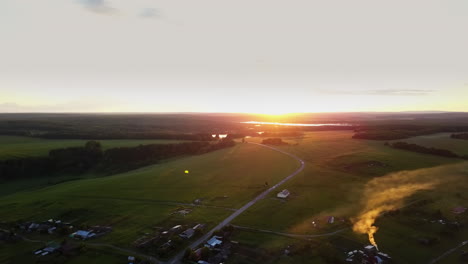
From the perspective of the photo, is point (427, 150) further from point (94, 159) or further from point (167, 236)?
point (94, 159)

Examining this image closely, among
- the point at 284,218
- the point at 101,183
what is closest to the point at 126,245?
the point at 284,218

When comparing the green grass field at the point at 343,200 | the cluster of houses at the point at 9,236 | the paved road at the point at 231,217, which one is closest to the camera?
the paved road at the point at 231,217

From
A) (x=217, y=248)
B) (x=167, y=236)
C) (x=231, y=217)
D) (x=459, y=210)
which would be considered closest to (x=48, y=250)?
(x=167, y=236)

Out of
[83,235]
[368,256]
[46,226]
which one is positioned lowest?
[46,226]

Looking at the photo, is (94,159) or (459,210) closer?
(459,210)

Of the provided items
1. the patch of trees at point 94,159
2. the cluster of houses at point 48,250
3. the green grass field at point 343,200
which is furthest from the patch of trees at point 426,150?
the cluster of houses at point 48,250

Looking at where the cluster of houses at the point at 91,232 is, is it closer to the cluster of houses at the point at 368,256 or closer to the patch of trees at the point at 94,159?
the cluster of houses at the point at 368,256

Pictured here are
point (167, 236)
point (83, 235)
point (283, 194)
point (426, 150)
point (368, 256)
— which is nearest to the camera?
point (368, 256)
